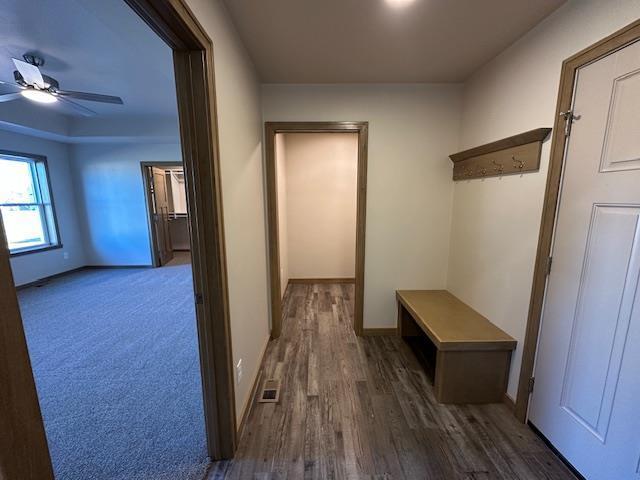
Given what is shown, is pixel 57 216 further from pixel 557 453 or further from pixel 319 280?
pixel 557 453

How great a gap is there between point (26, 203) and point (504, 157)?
20.4ft

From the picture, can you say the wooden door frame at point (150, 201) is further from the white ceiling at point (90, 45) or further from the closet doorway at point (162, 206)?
the white ceiling at point (90, 45)

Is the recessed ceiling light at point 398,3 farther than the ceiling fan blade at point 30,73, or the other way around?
the ceiling fan blade at point 30,73

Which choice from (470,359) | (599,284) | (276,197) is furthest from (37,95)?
(599,284)

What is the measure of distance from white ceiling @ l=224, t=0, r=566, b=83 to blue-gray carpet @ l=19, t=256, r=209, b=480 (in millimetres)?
2465

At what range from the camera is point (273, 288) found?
2.68m

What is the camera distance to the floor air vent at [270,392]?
189 cm

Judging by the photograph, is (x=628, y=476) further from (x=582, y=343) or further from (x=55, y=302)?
(x=55, y=302)

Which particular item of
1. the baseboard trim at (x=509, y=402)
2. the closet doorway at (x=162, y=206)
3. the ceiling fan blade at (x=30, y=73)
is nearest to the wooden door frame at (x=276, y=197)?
the baseboard trim at (x=509, y=402)

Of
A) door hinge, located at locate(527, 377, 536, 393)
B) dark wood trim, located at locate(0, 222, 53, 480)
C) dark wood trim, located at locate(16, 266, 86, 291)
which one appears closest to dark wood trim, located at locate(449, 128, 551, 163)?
door hinge, located at locate(527, 377, 536, 393)

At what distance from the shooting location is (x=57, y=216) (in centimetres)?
452

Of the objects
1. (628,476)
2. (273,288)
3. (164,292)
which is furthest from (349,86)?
(164,292)

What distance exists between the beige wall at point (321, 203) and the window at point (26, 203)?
3.97 meters

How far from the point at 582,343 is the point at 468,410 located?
0.86 m
